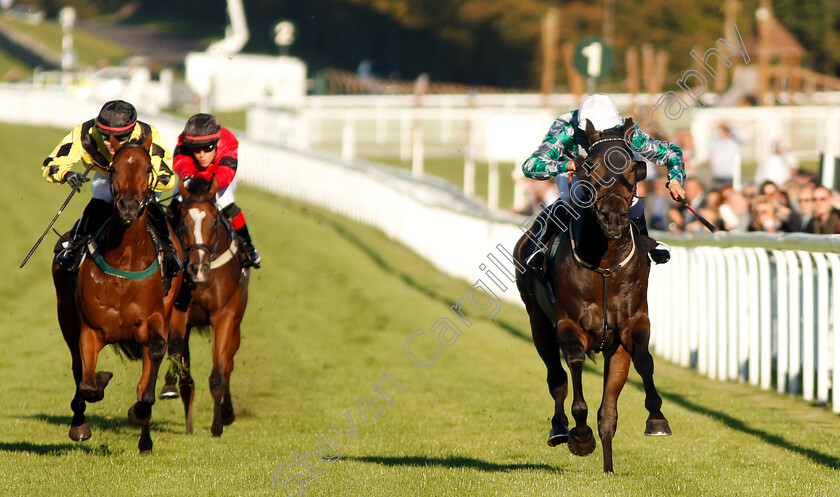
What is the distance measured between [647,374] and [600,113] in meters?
1.37

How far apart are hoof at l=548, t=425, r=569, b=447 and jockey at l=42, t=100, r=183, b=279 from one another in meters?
2.45

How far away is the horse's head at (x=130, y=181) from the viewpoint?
20.5ft

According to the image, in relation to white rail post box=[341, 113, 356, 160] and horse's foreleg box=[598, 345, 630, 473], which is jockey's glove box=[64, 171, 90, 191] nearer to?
horse's foreleg box=[598, 345, 630, 473]

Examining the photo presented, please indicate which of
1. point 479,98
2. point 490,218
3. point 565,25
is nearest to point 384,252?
point 490,218

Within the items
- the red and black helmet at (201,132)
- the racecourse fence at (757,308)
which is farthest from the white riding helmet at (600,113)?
the red and black helmet at (201,132)

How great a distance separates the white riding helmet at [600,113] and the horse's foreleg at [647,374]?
3.40 ft

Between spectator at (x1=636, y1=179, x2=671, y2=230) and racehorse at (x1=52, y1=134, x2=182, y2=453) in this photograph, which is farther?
spectator at (x1=636, y1=179, x2=671, y2=230)

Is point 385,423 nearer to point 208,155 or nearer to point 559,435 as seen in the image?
point 559,435

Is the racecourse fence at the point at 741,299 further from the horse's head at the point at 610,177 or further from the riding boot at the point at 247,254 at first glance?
the riding boot at the point at 247,254

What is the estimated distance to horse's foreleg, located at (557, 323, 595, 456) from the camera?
5918 millimetres

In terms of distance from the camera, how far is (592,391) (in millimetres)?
9031

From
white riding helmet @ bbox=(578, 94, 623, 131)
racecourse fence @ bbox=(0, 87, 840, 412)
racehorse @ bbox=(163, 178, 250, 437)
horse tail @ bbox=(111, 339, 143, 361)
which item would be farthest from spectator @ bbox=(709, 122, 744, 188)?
horse tail @ bbox=(111, 339, 143, 361)

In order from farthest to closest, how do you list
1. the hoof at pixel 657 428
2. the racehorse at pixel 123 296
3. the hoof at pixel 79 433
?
1. the hoof at pixel 79 433
2. the racehorse at pixel 123 296
3. the hoof at pixel 657 428

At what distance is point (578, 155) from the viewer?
6.50 meters
